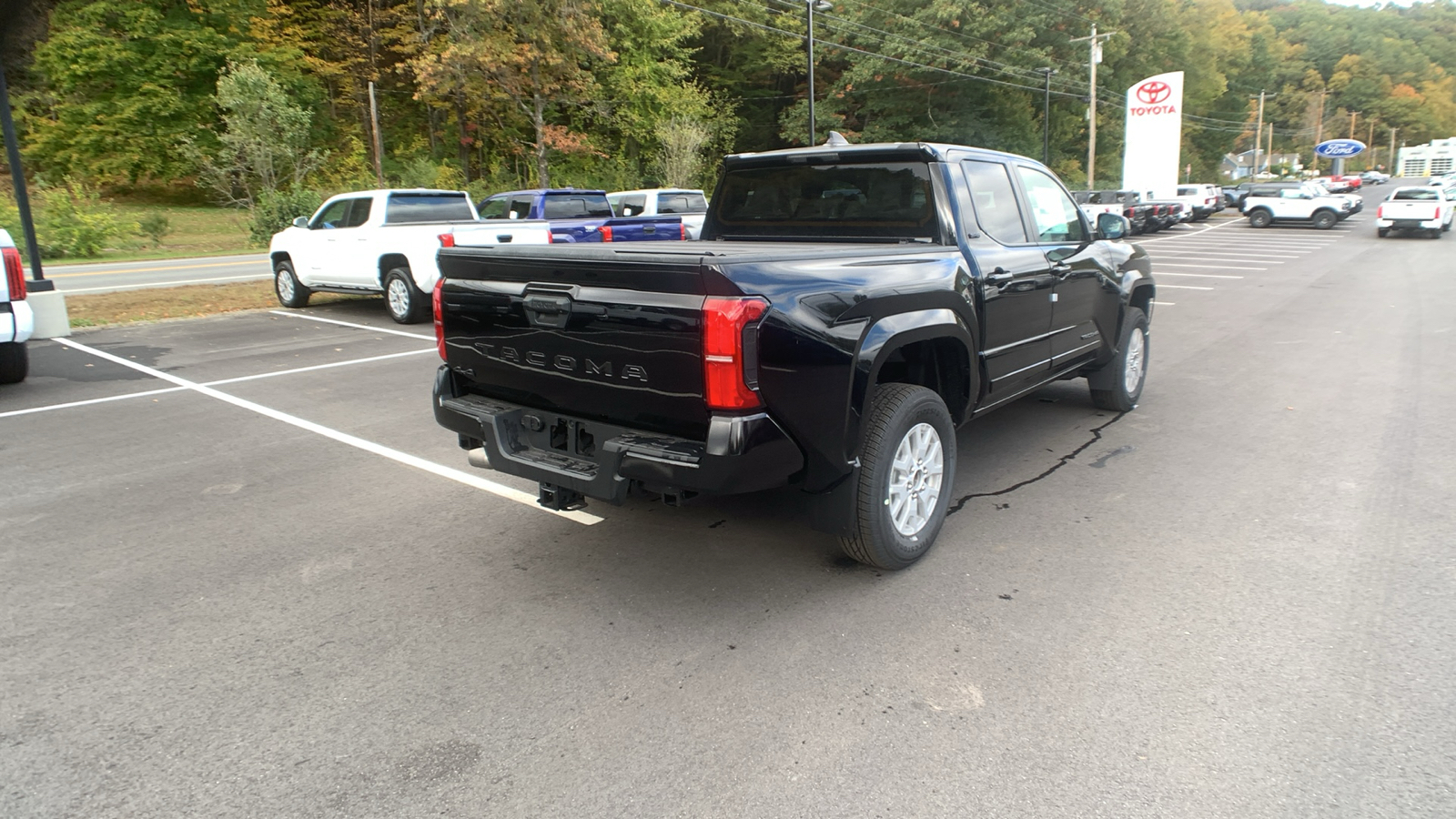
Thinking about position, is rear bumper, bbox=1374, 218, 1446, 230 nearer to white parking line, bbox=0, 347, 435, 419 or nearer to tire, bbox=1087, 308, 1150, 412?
tire, bbox=1087, 308, 1150, 412

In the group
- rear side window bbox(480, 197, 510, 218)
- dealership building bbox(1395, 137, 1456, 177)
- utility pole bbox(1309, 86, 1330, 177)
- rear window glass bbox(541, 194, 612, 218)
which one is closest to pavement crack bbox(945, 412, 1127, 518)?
rear window glass bbox(541, 194, 612, 218)

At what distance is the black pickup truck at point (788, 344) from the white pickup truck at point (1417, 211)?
28371 millimetres

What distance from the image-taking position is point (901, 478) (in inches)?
154

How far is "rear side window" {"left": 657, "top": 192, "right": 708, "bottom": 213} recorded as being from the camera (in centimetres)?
1797

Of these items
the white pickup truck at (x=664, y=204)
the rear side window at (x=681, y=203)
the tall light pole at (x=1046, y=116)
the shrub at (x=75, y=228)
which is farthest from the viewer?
the tall light pole at (x=1046, y=116)

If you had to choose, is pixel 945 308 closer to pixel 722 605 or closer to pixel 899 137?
pixel 722 605

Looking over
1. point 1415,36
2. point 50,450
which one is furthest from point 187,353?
point 1415,36

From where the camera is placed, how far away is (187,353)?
10.1 metres

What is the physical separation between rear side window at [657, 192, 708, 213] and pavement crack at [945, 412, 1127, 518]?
12.6 meters

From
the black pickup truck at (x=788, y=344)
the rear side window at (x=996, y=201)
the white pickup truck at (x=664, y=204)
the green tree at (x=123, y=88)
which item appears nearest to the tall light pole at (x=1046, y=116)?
the white pickup truck at (x=664, y=204)

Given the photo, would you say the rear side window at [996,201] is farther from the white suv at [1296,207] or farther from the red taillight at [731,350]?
the white suv at [1296,207]

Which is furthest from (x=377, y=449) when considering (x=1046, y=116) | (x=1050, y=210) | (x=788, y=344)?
(x=1046, y=116)

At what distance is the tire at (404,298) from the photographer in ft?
38.7

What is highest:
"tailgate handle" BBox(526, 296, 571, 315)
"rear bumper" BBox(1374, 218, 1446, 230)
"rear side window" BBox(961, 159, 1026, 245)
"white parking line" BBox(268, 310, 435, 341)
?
"rear side window" BBox(961, 159, 1026, 245)
